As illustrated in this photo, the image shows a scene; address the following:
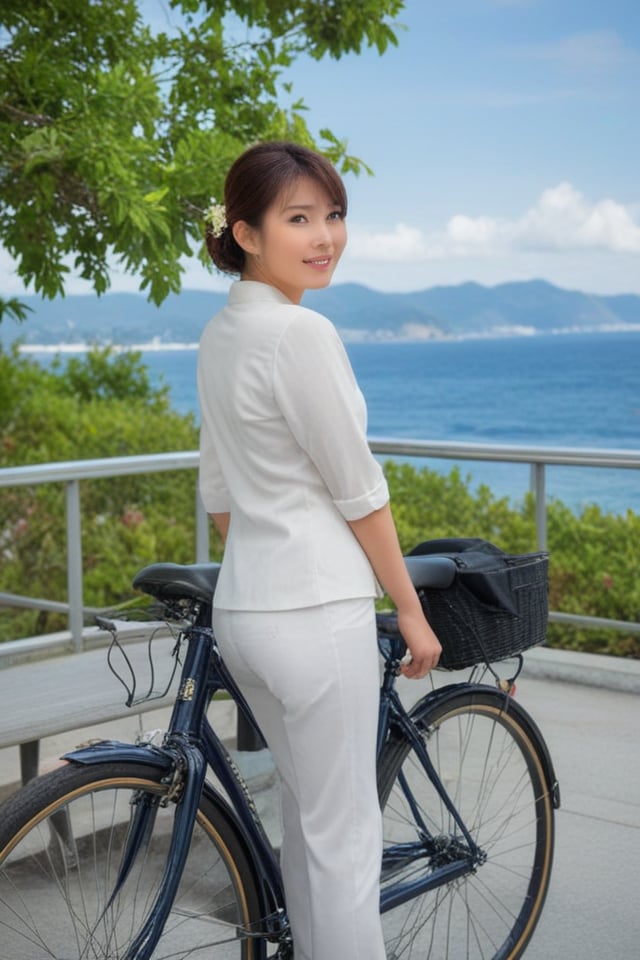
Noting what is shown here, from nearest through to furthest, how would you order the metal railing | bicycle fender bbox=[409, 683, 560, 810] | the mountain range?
1. bicycle fender bbox=[409, 683, 560, 810]
2. the metal railing
3. the mountain range

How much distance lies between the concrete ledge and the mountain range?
231 ft

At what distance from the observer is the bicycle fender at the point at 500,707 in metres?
2.53

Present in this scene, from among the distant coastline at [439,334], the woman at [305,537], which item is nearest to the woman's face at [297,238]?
the woman at [305,537]

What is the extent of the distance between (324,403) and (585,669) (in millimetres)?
3860

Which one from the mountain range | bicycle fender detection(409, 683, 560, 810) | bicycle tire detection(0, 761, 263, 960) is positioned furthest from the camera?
the mountain range

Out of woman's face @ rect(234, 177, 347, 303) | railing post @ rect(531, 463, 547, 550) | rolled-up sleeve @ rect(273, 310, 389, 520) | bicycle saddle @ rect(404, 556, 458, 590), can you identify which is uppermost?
woman's face @ rect(234, 177, 347, 303)

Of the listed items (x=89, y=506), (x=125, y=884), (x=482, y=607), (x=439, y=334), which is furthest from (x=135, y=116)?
(x=439, y=334)

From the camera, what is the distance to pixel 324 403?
1.90 m

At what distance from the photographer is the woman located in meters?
1.93

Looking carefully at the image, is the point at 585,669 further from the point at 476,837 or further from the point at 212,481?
the point at 212,481

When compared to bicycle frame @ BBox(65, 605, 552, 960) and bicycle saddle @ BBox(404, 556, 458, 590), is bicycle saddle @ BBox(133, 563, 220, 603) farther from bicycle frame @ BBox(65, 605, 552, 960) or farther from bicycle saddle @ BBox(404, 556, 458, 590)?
bicycle saddle @ BBox(404, 556, 458, 590)

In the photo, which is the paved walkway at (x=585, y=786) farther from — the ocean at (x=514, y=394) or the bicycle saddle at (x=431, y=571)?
the ocean at (x=514, y=394)

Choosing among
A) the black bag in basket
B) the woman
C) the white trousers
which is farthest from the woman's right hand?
the black bag in basket

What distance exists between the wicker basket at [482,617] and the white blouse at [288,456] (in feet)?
1.23
